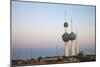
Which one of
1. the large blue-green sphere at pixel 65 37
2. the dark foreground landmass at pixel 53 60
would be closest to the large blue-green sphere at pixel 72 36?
the large blue-green sphere at pixel 65 37

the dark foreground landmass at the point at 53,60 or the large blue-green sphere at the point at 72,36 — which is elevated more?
the large blue-green sphere at the point at 72,36

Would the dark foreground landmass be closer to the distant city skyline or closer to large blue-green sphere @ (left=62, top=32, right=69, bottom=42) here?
the distant city skyline

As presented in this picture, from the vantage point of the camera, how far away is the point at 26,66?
2740 mm

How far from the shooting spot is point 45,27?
112 inches

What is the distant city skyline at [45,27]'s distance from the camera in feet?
8.88

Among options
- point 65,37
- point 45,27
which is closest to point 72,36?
point 65,37

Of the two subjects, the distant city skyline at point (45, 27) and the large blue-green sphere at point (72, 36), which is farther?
the large blue-green sphere at point (72, 36)

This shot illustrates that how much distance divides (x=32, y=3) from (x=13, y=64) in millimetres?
953

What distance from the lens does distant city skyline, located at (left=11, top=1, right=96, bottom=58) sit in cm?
271

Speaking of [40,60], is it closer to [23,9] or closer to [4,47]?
[4,47]

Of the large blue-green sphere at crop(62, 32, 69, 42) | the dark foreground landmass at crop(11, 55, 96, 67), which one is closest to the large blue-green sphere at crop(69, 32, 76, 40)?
the large blue-green sphere at crop(62, 32, 69, 42)

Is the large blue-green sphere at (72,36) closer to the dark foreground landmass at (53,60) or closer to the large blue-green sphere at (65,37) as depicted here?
the large blue-green sphere at (65,37)

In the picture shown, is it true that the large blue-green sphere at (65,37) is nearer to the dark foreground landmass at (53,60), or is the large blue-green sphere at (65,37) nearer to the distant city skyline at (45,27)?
the distant city skyline at (45,27)
